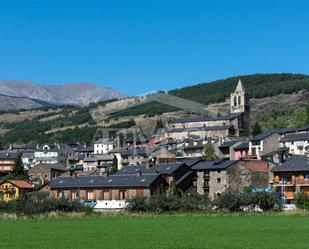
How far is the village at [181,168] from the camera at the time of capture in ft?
277

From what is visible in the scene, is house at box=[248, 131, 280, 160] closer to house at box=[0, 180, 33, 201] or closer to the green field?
house at box=[0, 180, 33, 201]

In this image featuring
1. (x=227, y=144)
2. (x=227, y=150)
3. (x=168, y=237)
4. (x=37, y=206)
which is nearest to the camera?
(x=168, y=237)

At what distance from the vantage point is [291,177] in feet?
271

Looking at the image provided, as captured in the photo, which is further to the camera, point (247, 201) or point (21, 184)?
point (21, 184)

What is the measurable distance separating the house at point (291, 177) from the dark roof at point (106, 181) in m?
15.2

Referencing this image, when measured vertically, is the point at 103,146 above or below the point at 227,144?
above

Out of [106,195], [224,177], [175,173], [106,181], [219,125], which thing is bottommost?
[106,195]

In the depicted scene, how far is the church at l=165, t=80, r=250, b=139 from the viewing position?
14712cm

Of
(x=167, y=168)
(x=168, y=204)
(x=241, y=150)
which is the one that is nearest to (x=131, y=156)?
(x=241, y=150)

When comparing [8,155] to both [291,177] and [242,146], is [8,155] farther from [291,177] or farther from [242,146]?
[291,177]

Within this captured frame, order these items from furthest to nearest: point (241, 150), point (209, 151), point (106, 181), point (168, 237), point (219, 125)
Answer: point (219, 125) < point (209, 151) < point (241, 150) < point (106, 181) < point (168, 237)

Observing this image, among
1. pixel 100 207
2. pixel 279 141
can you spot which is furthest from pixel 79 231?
pixel 279 141

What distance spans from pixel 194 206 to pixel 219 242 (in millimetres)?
32388

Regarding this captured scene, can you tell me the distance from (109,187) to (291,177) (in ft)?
76.1
